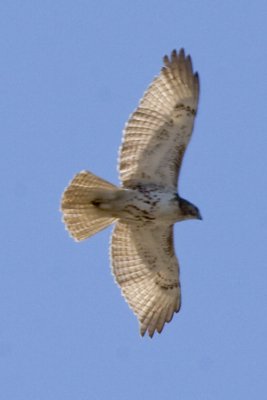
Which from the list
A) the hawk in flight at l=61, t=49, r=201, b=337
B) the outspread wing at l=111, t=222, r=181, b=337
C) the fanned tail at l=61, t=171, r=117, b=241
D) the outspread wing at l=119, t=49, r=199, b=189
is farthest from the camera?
the outspread wing at l=111, t=222, r=181, b=337

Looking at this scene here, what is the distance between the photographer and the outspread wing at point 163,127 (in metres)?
23.3

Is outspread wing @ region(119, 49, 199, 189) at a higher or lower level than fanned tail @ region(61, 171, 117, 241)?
higher

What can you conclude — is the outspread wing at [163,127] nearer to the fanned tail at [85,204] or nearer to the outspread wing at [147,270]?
the fanned tail at [85,204]

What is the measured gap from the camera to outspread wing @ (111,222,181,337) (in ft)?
79.0

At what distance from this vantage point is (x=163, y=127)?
23438 mm

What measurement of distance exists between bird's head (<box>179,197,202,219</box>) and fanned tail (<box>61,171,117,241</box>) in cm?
95

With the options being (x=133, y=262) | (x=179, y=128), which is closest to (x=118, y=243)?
(x=133, y=262)

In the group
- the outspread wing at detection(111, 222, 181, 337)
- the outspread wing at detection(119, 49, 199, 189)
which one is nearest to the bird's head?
the outspread wing at detection(119, 49, 199, 189)

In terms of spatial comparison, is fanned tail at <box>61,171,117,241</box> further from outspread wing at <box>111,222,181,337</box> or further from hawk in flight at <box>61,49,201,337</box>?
outspread wing at <box>111,222,181,337</box>

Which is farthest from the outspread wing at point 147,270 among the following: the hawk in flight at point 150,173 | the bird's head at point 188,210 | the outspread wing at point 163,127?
the outspread wing at point 163,127

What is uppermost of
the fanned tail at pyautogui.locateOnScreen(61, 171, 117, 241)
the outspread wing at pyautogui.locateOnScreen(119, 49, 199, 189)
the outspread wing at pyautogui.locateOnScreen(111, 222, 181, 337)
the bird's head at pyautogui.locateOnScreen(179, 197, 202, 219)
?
the outspread wing at pyautogui.locateOnScreen(119, 49, 199, 189)

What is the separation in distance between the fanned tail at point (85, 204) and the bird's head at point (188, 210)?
0.95m

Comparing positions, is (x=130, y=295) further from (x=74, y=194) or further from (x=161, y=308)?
(x=74, y=194)

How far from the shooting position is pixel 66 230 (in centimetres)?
2327
